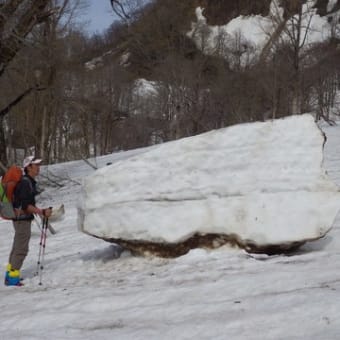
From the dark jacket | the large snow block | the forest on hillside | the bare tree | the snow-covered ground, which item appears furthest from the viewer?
the forest on hillside

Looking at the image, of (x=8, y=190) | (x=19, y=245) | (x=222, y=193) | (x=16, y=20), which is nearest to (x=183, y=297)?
(x=222, y=193)

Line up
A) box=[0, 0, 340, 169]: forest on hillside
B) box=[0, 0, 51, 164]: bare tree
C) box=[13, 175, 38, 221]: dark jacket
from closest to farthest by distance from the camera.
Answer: box=[13, 175, 38, 221]: dark jacket
box=[0, 0, 51, 164]: bare tree
box=[0, 0, 340, 169]: forest on hillside

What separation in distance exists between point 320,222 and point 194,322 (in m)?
2.48

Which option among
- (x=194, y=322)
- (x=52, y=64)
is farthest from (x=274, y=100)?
(x=194, y=322)

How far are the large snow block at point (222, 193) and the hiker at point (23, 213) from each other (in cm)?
70

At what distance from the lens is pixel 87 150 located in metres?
32.6

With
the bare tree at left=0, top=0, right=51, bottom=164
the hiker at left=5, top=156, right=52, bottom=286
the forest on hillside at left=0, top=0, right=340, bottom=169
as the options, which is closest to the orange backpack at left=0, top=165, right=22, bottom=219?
the hiker at left=5, top=156, right=52, bottom=286

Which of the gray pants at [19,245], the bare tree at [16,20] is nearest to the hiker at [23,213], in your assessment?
the gray pants at [19,245]

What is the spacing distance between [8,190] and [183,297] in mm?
2844

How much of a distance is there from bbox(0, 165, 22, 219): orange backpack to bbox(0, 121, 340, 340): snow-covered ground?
0.93 metres

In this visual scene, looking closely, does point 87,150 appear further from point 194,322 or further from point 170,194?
point 194,322

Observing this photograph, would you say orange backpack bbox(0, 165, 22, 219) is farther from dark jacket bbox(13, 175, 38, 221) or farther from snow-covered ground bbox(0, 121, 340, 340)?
snow-covered ground bbox(0, 121, 340, 340)

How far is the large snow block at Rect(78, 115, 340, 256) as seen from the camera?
6.54 metres

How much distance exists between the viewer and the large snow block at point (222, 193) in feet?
21.4
